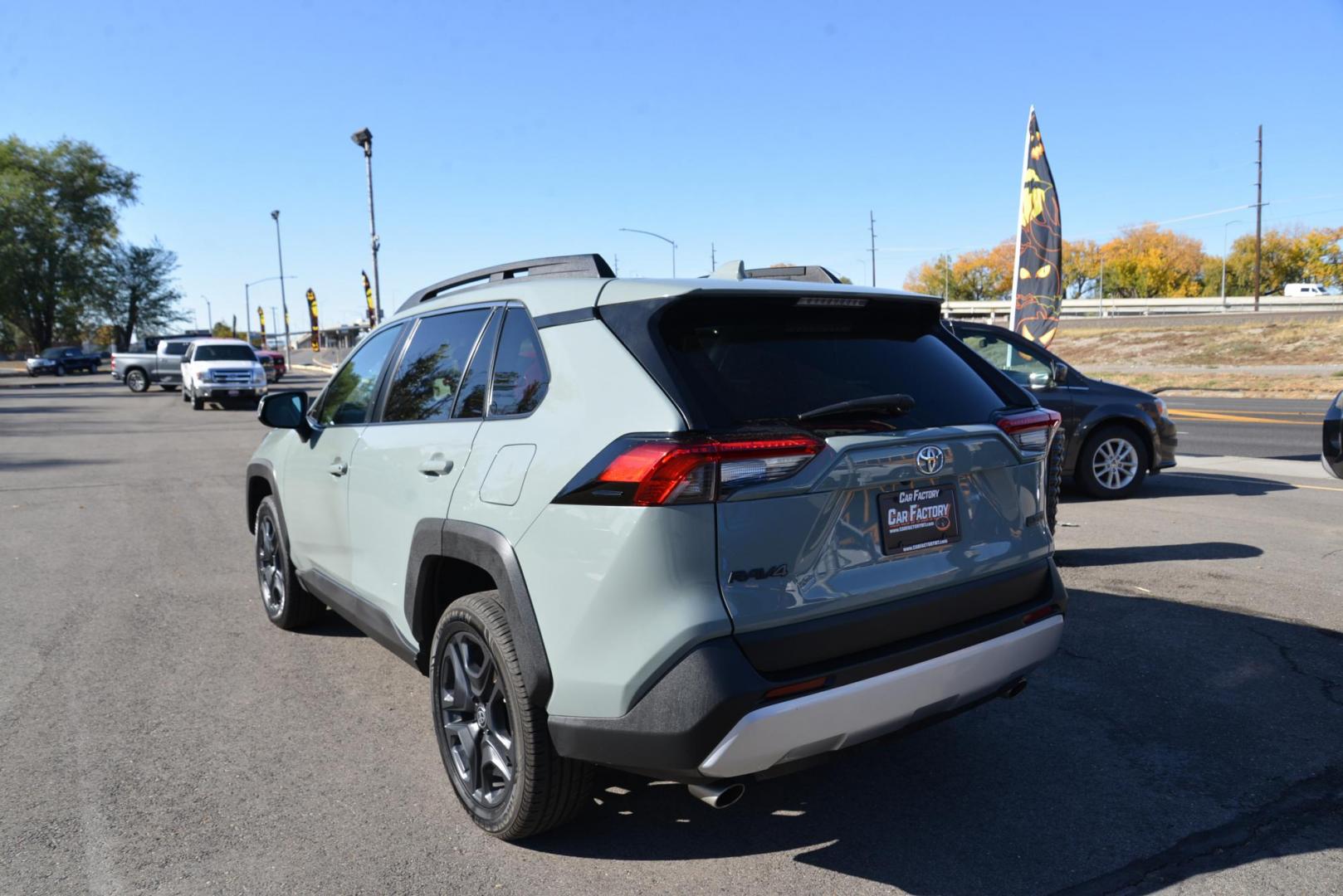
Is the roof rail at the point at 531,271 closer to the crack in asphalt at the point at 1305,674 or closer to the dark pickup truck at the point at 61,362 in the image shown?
the crack in asphalt at the point at 1305,674

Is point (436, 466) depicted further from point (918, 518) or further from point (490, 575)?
point (918, 518)

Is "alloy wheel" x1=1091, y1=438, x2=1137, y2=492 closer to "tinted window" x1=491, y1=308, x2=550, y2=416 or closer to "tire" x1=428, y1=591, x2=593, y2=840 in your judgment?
"tinted window" x1=491, y1=308, x2=550, y2=416

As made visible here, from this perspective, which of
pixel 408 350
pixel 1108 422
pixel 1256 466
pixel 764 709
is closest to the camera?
pixel 764 709

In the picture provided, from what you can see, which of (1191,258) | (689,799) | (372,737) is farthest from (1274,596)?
(1191,258)

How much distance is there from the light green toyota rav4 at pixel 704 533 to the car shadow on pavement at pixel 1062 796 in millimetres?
392

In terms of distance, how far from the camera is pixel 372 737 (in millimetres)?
4020

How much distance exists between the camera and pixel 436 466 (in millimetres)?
3439

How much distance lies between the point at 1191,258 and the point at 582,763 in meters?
121

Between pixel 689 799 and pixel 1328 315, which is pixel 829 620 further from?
pixel 1328 315

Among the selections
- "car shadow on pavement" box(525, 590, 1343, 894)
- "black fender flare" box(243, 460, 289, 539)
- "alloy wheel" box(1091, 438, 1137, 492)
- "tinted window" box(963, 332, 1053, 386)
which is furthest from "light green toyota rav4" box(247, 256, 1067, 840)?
"alloy wheel" box(1091, 438, 1137, 492)

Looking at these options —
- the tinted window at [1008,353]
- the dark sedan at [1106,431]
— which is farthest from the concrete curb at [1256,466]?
the tinted window at [1008,353]

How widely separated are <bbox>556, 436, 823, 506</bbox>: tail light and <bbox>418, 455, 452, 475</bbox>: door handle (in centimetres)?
89

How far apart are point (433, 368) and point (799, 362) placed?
162 cm

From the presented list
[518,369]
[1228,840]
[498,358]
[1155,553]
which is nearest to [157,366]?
[1155,553]
